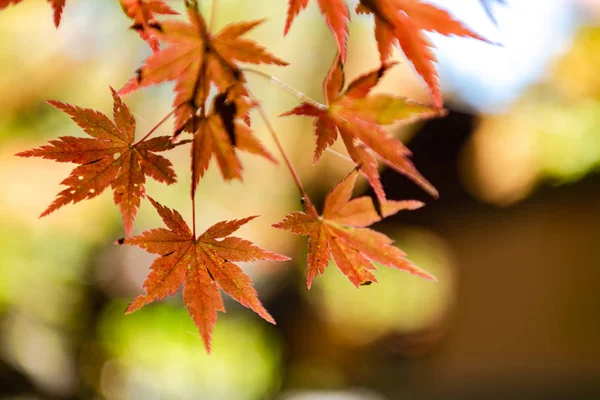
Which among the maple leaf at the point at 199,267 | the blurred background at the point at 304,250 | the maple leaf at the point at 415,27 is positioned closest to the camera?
the maple leaf at the point at 415,27

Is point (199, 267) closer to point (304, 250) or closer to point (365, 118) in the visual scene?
point (365, 118)

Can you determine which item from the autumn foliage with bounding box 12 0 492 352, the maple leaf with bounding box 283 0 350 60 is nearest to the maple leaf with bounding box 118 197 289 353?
the autumn foliage with bounding box 12 0 492 352

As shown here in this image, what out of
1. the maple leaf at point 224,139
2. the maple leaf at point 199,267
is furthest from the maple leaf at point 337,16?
the maple leaf at point 199,267

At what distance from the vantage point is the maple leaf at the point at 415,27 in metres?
0.55

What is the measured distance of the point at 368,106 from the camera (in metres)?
0.59

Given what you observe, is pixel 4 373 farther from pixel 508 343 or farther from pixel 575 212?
pixel 575 212

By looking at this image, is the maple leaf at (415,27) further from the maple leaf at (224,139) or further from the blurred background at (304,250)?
the blurred background at (304,250)

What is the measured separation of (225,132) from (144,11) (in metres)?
0.19

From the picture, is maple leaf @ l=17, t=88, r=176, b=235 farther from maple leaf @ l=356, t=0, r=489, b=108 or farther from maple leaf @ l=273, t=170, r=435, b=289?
maple leaf @ l=356, t=0, r=489, b=108

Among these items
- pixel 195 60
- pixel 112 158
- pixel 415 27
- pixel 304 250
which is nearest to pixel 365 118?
pixel 415 27

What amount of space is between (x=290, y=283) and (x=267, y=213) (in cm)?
102

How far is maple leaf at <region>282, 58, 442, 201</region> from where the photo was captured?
559 millimetres

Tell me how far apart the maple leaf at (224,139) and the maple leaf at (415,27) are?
0.20 meters

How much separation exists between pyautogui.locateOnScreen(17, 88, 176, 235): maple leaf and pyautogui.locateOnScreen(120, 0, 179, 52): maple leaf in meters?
0.10
